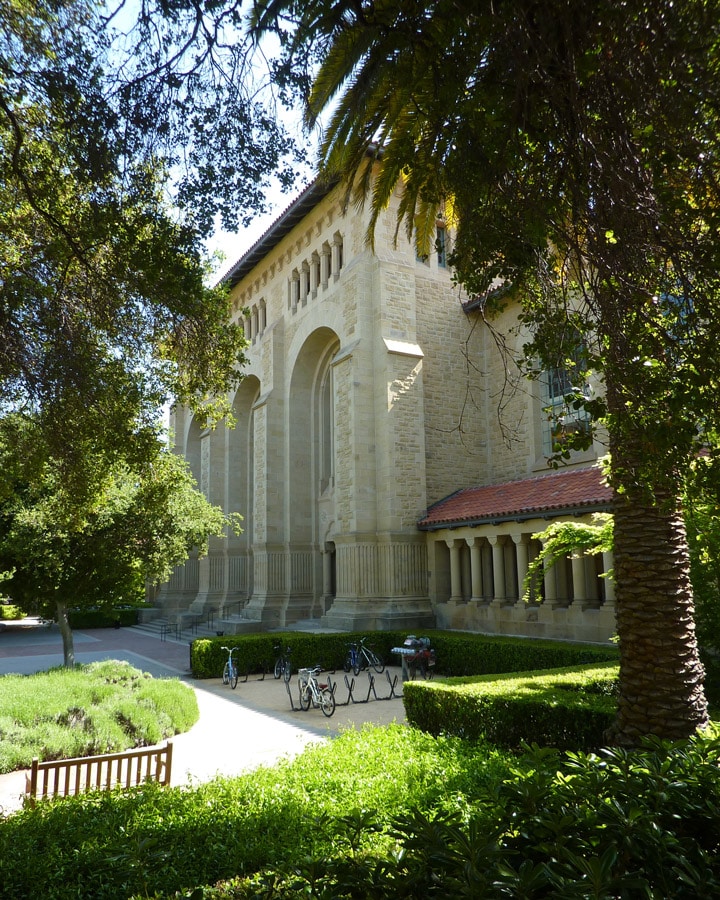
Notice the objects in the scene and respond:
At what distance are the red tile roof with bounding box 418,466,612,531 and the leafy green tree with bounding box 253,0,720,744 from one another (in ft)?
28.4

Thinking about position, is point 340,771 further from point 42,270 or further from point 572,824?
point 42,270

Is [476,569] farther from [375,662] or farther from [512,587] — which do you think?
[375,662]

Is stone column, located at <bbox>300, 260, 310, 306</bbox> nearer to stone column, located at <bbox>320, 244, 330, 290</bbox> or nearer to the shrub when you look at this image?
stone column, located at <bbox>320, 244, 330, 290</bbox>

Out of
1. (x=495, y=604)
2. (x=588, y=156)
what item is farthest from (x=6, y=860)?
(x=495, y=604)

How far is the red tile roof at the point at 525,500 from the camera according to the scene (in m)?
15.5

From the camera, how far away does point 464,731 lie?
8586 mm

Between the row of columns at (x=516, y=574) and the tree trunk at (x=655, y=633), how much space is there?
8548mm

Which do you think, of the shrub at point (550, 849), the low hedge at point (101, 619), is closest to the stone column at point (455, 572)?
the shrub at point (550, 849)

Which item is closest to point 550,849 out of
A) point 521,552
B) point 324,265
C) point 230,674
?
point 230,674

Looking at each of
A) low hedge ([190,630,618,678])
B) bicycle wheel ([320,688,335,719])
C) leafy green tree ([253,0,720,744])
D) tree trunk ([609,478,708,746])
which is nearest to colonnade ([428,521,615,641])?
low hedge ([190,630,618,678])

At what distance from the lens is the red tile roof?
15.5 meters

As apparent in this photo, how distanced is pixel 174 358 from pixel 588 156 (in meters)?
5.79

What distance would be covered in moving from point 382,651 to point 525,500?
5636 mm

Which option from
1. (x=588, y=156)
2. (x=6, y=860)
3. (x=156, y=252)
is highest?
(x=156, y=252)
